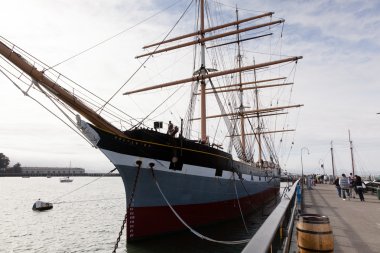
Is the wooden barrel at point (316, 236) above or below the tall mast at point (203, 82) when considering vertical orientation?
below

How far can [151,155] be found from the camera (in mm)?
11773

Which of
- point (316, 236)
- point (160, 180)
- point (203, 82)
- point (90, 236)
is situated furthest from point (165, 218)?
point (203, 82)

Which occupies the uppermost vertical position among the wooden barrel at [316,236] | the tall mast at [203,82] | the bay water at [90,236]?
the tall mast at [203,82]

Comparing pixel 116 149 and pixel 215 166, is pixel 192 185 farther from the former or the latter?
pixel 116 149

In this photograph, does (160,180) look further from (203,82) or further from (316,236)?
(203,82)

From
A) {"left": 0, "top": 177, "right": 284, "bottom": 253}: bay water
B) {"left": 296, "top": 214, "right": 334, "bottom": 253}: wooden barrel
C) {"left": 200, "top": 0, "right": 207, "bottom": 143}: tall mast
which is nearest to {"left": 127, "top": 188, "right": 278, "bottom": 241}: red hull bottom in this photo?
{"left": 0, "top": 177, "right": 284, "bottom": 253}: bay water

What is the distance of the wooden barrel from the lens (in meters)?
3.70

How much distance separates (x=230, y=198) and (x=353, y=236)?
952 centimetres

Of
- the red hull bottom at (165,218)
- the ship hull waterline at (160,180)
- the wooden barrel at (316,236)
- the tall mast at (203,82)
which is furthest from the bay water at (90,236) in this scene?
the wooden barrel at (316,236)

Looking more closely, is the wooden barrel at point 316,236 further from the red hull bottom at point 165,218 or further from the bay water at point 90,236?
the red hull bottom at point 165,218

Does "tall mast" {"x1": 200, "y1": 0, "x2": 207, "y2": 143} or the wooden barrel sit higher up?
"tall mast" {"x1": 200, "y1": 0, "x2": 207, "y2": 143}

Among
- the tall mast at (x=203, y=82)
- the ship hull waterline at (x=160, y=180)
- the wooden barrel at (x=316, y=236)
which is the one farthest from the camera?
the tall mast at (x=203, y=82)

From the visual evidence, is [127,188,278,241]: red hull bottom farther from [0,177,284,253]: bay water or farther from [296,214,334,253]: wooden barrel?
[296,214,334,253]: wooden barrel

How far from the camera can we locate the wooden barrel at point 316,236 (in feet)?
12.1
